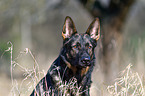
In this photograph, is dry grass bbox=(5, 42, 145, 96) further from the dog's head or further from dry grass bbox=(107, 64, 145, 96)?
the dog's head

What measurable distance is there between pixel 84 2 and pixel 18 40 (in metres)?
19.1

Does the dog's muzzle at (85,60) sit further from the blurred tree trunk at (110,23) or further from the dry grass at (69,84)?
the blurred tree trunk at (110,23)

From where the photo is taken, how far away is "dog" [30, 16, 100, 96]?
395 cm

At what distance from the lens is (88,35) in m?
4.52

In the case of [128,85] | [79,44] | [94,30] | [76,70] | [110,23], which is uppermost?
[110,23]

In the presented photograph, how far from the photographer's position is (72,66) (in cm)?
428

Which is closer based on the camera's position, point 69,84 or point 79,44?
point 69,84

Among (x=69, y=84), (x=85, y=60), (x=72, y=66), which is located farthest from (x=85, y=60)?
(x=69, y=84)

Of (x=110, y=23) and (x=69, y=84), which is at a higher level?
(x=110, y=23)

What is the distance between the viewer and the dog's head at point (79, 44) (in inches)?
166

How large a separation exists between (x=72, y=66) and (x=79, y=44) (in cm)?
37

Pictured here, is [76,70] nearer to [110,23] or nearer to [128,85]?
[128,85]

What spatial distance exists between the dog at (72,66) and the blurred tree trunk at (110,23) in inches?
208

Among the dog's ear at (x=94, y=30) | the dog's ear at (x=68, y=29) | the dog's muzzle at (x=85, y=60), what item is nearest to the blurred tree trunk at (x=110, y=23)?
the dog's ear at (x=94, y=30)
